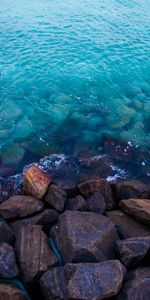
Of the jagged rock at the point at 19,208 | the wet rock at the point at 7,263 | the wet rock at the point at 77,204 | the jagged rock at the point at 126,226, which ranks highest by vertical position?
the wet rock at the point at 7,263

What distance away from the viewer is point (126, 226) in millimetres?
10766

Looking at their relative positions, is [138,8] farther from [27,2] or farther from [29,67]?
[29,67]

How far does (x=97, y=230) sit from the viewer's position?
31.8 feet

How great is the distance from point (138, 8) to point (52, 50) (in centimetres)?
1440

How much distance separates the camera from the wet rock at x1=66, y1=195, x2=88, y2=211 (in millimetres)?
11127

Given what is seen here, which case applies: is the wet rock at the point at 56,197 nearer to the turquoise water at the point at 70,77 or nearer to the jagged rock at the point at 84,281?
the jagged rock at the point at 84,281

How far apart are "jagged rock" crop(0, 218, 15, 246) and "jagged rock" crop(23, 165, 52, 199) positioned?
2099 millimetres

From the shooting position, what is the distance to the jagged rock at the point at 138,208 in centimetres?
1072

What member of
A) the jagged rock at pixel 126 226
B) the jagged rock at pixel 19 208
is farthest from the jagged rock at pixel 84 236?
the jagged rock at pixel 19 208

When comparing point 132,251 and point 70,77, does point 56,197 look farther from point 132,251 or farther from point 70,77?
point 70,77

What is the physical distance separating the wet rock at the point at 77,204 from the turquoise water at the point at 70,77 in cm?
395

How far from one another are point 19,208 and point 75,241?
8.46ft

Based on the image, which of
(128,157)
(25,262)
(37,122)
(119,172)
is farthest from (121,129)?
(25,262)

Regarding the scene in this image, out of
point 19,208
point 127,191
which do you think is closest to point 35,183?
point 19,208
